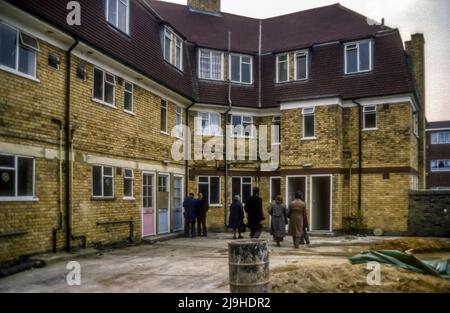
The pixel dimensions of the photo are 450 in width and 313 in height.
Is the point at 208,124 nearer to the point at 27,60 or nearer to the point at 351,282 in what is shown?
the point at 27,60

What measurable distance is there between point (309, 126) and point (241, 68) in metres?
5.24

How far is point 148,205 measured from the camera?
1748 centimetres

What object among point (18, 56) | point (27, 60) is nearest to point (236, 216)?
point (27, 60)

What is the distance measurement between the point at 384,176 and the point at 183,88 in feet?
31.9

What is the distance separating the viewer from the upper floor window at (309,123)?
831 inches

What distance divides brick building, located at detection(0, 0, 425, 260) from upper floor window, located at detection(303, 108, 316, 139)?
0.16ft

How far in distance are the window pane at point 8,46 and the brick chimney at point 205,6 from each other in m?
17.3

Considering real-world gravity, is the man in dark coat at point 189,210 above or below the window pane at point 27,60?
below

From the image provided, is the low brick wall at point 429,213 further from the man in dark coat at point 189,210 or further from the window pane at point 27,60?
the window pane at point 27,60

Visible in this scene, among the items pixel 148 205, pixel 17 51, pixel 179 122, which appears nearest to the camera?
pixel 17 51

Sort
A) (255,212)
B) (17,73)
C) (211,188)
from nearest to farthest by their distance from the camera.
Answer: (17,73) → (255,212) → (211,188)

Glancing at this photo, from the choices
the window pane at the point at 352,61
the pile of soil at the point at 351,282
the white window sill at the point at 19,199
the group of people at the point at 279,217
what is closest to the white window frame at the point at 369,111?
the window pane at the point at 352,61
